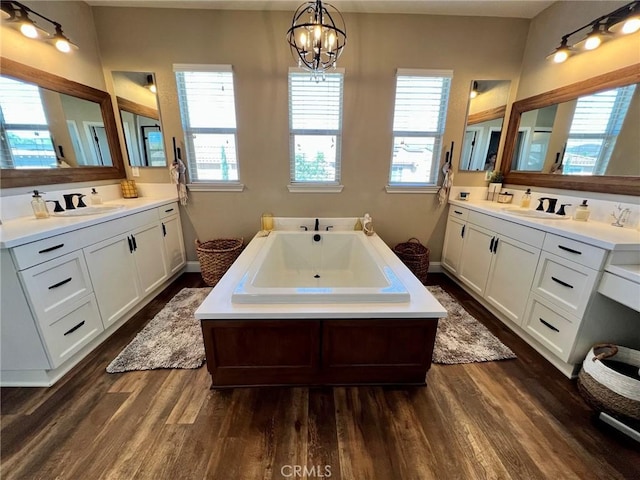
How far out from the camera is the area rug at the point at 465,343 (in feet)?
5.82

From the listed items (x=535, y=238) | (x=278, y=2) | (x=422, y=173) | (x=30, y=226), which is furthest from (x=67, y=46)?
(x=535, y=238)

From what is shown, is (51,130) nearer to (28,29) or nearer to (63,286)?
(28,29)

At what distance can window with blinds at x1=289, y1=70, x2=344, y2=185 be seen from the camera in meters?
2.58

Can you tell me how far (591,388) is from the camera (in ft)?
4.39

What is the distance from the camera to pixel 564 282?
161cm

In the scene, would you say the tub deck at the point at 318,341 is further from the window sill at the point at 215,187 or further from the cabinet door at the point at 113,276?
the window sill at the point at 215,187

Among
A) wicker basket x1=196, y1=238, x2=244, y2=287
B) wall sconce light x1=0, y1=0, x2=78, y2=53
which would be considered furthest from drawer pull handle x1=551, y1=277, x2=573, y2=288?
wall sconce light x1=0, y1=0, x2=78, y2=53

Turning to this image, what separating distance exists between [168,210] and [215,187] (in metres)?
0.54

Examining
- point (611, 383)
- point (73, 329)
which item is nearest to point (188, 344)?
point (73, 329)

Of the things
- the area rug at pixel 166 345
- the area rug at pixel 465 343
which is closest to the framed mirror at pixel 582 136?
the area rug at pixel 465 343

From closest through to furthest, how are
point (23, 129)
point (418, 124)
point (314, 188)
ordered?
point (23, 129)
point (418, 124)
point (314, 188)

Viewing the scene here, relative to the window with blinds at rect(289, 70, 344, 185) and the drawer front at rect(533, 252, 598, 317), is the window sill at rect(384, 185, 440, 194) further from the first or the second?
the drawer front at rect(533, 252, 598, 317)

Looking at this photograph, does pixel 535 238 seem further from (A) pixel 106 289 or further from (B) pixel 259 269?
(A) pixel 106 289

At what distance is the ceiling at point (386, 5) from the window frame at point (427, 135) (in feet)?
1.64
